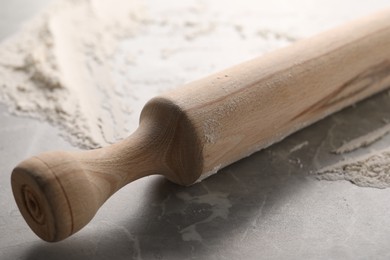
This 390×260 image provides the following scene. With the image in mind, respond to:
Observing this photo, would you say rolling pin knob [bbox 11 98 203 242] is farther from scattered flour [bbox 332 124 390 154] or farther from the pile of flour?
scattered flour [bbox 332 124 390 154]

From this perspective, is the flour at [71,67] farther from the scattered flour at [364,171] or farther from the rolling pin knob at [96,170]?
the scattered flour at [364,171]

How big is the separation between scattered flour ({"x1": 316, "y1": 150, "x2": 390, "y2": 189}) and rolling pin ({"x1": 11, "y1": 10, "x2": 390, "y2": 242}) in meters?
0.12

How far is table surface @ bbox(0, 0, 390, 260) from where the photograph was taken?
1.04m

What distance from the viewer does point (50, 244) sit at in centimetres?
106

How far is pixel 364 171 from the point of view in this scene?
1216mm

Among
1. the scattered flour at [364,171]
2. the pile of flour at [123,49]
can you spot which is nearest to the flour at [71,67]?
the pile of flour at [123,49]

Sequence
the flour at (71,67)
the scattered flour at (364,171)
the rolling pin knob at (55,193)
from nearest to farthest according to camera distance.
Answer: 1. the rolling pin knob at (55,193)
2. the scattered flour at (364,171)
3. the flour at (71,67)

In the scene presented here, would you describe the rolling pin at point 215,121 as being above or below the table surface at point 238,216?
above

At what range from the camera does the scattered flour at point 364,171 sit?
3.91 feet

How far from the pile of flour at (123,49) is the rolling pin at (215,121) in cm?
25

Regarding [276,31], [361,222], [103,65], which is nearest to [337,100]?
[361,222]

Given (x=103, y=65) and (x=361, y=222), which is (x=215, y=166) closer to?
(x=361, y=222)

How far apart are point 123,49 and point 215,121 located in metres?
0.63

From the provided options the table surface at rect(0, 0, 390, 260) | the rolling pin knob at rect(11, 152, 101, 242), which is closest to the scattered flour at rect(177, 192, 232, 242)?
the table surface at rect(0, 0, 390, 260)
